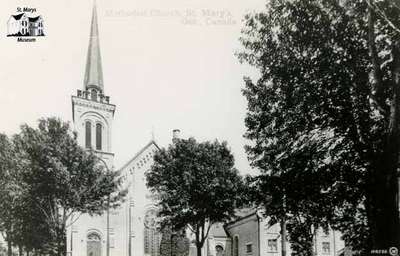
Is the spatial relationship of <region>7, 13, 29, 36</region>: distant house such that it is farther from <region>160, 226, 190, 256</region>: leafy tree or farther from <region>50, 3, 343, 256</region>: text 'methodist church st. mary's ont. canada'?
<region>160, 226, 190, 256</region>: leafy tree

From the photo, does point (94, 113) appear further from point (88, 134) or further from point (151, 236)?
point (151, 236)

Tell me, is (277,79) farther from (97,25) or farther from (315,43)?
(97,25)

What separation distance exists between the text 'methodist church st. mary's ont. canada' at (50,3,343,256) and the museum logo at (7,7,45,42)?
17.3m

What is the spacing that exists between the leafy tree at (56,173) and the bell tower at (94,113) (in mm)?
13073

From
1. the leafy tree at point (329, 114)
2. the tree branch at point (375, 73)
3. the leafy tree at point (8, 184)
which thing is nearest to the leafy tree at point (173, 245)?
the leafy tree at point (8, 184)

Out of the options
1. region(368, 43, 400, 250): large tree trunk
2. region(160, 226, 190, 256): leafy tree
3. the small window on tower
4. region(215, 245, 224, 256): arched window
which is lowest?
region(215, 245, 224, 256): arched window

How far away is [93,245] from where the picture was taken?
30.3 metres

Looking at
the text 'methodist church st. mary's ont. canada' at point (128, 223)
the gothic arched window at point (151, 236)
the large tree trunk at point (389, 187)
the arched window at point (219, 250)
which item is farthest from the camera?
the arched window at point (219, 250)

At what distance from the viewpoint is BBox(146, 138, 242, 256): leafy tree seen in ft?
71.3

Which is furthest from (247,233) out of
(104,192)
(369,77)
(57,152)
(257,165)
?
(369,77)

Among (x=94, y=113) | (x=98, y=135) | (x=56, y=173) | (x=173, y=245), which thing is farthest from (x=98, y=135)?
(x=56, y=173)

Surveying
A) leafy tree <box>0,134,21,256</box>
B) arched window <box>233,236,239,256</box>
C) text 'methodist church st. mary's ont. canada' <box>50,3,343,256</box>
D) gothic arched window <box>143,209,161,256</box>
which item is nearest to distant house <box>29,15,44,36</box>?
leafy tree <box>0,134,21,256</box>

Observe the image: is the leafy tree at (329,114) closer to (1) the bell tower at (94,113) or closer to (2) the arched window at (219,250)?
(1) the bell tower at (94,113)

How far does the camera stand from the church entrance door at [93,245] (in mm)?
30041
